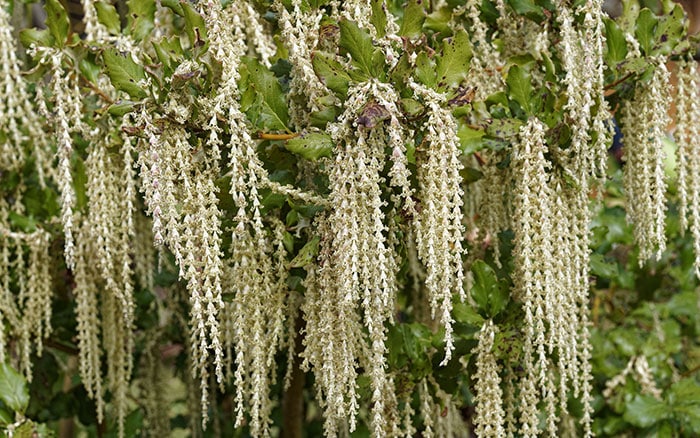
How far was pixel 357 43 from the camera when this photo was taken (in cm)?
138

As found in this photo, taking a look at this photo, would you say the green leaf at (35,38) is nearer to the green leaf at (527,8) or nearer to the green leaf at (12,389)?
the green leaf at (12,389)

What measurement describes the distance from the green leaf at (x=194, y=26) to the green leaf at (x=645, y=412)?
183 centimetres

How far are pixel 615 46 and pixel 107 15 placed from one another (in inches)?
48.3

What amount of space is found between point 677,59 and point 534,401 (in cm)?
87

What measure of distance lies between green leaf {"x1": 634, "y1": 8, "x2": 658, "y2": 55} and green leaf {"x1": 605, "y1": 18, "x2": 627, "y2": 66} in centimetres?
4

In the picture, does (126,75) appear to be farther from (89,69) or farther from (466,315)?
(466,315)

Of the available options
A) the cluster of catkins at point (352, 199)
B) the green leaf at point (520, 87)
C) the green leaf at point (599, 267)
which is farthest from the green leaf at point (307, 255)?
the green leaf at point (599, 267)

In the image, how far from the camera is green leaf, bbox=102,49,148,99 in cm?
155

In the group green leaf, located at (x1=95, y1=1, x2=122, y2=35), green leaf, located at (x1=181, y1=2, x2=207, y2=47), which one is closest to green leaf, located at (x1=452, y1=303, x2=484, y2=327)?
green leaf, located at (x1=181, y1=2, x2=207, y2=47)

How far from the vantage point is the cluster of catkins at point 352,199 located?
138 cm

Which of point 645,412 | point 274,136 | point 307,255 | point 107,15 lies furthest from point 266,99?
point 645,412

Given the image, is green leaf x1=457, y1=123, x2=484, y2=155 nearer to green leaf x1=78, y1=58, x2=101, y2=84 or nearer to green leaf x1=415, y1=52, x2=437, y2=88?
green leaf x1=415, y1=52, x2=437, y2=88

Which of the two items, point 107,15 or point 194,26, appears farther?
point 107,15

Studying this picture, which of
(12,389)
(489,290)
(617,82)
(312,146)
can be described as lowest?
(12,389)
